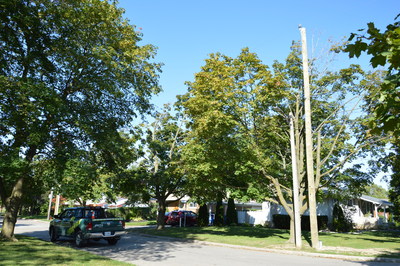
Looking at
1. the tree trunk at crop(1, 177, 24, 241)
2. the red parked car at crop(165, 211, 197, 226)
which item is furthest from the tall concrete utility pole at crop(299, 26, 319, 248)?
the red parked car at crop(165, 211, 197, 226)

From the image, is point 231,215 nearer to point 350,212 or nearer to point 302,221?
point 302,221

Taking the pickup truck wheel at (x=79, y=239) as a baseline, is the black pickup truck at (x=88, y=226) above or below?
above

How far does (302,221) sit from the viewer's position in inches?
1124

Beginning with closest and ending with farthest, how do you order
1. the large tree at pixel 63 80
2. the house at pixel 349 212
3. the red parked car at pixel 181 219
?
the large tree at pixel 63 80, the house at pixel 349 212, the red parked car at pixel 181 219

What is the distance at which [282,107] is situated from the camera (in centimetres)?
1834

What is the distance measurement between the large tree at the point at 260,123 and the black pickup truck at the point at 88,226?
5155 millimetres

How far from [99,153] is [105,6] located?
24.0 feet

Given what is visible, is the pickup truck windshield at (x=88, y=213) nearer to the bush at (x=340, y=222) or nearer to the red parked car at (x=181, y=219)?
the red parked car at (x=181, y=219)

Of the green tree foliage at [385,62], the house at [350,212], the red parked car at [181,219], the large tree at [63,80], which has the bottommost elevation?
the red parked car at [181,219]

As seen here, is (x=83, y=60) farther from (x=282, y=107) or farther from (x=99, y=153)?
(x=282, y=107)

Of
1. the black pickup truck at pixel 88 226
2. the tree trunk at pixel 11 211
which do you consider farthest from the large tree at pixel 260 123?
the tree trunk at pixel 11 211

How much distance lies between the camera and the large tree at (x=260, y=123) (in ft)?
50.3

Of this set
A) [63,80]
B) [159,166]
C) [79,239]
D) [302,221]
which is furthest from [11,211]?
[302,221]

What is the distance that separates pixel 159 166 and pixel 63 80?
12.7 metres
